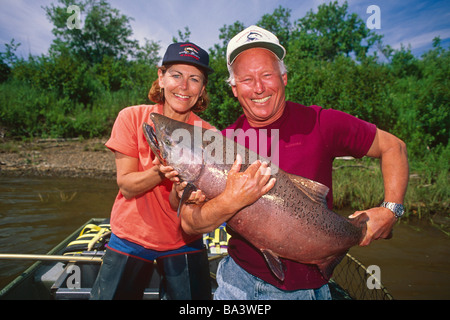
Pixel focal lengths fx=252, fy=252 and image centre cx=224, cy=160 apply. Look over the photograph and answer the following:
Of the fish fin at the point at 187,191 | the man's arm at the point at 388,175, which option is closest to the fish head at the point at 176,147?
the fish fin at the point at 187,191

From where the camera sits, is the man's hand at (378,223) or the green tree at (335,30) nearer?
the man's hand at (378,223)

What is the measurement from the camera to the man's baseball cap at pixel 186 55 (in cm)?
251

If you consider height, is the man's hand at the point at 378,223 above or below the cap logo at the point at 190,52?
below

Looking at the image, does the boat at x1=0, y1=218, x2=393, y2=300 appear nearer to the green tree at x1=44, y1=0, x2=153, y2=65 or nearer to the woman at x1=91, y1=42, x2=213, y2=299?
the woman at x1=91, y1=42, x2=213, y2=299

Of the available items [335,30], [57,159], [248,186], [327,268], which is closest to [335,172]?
[327,268]

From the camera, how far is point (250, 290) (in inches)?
72.1

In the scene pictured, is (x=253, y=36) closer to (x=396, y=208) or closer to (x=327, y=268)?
(x=396, y=208)

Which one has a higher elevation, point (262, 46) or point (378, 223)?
point (262, 46)

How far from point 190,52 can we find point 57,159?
1313 cm

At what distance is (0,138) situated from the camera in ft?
47.4

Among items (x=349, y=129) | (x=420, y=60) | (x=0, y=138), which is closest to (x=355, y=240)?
(x=349, y=129)

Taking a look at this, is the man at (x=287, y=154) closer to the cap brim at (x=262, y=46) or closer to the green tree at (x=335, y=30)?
the cap brim at (x=262, y=46)

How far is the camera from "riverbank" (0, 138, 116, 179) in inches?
451

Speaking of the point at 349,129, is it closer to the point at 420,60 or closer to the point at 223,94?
the point at 223,94
